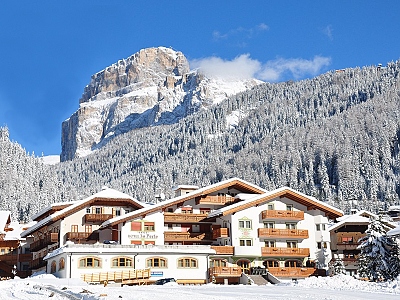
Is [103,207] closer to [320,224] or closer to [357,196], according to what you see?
[320,224]

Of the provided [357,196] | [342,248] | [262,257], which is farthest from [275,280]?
[357,196]

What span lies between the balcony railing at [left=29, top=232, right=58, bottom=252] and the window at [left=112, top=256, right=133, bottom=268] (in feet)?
38.2

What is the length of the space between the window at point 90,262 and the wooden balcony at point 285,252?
716 inches

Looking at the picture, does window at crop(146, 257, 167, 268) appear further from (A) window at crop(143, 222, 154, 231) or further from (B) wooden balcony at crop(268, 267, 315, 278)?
(B) wooden balcony at crop(268, 267, 315, 278)

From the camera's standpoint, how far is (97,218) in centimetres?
6850

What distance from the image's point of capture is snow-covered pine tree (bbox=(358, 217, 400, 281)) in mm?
56031

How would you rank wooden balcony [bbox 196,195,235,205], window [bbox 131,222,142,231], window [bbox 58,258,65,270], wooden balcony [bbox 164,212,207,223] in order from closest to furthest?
window [bbox 58,258,65,270]
window [bbox 131,222,142,231]
wooden balcony [bbox 164,212,207,223]
wooden balcony [bbox 196,195,235,205]

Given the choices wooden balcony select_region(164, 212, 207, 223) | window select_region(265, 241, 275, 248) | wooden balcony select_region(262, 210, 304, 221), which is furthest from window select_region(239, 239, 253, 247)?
wooden balcony select_region(164, 212, 207, 223)

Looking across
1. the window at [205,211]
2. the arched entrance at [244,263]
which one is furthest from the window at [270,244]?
the window at [205,211]

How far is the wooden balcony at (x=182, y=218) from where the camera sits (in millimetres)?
67562

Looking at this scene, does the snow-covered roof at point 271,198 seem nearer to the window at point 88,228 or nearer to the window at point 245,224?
the window at point 245,224

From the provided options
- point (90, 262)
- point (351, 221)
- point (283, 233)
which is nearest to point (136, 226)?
point (90, 262)

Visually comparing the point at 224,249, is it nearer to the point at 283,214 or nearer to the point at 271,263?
the point at 271,263

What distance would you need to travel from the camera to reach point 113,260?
58.7m
